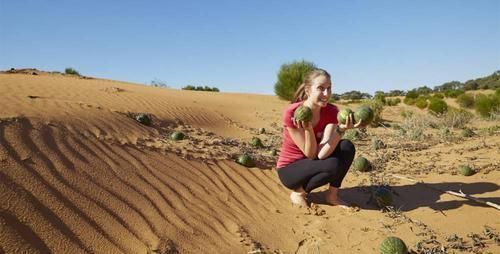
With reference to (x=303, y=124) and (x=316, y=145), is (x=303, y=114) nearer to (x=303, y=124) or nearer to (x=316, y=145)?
Result: (x=303, y=124)

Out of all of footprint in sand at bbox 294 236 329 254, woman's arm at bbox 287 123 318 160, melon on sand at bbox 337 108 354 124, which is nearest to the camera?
footprint in sand at bbox 294 236 329 254

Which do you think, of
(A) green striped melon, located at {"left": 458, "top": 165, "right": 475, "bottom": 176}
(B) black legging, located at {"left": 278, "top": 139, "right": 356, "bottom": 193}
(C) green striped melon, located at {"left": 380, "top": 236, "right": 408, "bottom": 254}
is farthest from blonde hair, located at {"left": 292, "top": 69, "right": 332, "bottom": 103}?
(A) green striped melon, located at {"left": 458, "top": 165, "right": 475, "bottom": 176}

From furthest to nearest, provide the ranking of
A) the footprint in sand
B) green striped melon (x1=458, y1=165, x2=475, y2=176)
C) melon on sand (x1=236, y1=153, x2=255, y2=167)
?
melon on sand (x1=236, y1=153, x2=255, y2=167), green striped melon (x1=458, y1=165, x2=475, y2=176), the footprint in sand

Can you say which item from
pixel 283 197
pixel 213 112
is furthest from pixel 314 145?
pixel 213 112

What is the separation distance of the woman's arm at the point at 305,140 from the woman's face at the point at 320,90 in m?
0.28

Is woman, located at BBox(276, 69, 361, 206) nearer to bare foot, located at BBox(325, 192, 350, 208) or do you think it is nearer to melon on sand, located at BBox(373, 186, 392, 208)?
bare foot, located at BBox(325, 192, 350, 208)

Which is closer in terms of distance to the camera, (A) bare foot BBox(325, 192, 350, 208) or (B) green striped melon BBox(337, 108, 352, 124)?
(B) green striped melon BBox(337, 108, 352, 124)

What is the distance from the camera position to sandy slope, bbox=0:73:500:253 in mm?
2932

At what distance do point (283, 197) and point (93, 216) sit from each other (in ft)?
7.36

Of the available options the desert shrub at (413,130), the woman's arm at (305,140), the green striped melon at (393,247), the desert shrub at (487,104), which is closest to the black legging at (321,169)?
the woman's arm at (305,140)

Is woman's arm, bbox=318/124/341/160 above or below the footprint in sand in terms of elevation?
above

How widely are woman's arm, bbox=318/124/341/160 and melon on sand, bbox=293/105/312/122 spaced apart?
0.35 m

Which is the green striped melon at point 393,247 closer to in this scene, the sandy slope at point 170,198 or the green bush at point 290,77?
the sandy slope at point 170,198

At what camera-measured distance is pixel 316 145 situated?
12.8ft
